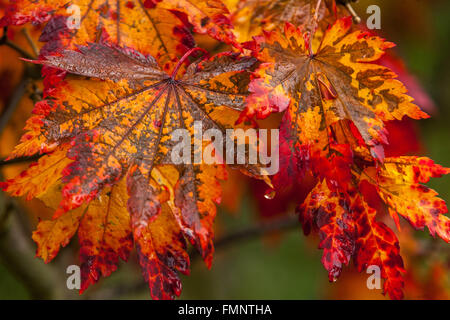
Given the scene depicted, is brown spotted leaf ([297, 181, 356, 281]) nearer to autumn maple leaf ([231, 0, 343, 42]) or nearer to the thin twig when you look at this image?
autumn maple leaf ([231, 0, 343, 42])

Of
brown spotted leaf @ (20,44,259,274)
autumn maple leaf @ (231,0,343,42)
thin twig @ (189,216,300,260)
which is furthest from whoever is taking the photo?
thin twig @ (189,216,300,260)

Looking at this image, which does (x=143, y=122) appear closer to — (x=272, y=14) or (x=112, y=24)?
(x=112, y=24)

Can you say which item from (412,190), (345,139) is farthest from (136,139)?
(412,190)

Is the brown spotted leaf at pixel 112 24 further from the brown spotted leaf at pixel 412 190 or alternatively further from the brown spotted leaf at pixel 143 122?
the brown spotted leaf at pixel 412 190

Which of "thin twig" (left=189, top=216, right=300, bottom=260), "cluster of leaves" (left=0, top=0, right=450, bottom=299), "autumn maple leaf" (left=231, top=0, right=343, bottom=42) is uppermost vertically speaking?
"autumn maple leaf" (left=231, top=0, right=343, bottom=42)

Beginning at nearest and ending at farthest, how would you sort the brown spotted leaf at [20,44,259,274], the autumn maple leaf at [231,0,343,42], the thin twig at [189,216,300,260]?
the brown spotted leaf at [20,44,259,274] < the autumn maple leaf at [231,0,343,42] < the thin twig at [189,216,300,260]

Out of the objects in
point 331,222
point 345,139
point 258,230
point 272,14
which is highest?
point 272,14

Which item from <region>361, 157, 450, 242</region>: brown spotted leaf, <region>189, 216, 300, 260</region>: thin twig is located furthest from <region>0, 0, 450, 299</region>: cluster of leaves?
<region>189, 216, 300, 260</region>: thin twig

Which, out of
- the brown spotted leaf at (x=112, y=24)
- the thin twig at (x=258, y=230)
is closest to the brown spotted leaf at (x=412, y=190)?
the brown spotted leaf at (x=112, y=24)

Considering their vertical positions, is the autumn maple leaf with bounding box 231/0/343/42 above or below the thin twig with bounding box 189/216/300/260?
above
